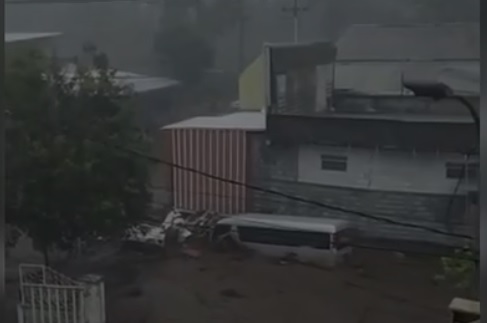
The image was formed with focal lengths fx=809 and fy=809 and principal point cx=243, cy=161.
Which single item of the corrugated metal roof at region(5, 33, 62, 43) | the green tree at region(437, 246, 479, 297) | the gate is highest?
the corrugated metal roof at region(5, 33, 62, 43)

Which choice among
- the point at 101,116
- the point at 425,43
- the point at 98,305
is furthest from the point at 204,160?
the point at 425,43

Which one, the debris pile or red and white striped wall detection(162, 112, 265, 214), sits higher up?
red and white striped wall detection(162, 112, 265, 214)

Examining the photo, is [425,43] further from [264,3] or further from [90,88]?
[90,88]

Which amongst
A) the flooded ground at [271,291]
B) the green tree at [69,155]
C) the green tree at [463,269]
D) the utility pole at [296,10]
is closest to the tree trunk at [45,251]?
the green tree at [69,155]

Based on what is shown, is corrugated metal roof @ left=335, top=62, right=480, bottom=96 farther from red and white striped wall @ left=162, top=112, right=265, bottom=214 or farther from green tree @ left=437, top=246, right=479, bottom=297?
green tree @ left=437, top=246, right=479, bottom=297

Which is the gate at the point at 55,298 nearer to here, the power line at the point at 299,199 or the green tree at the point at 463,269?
the power line at the point at 299,199

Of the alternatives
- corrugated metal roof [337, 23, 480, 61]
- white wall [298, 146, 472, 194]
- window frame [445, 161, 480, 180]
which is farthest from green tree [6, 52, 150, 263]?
window frame [445, 161, 480, 180]

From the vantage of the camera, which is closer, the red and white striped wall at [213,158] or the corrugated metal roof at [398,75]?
the corrugated metal roof at [398,75]
